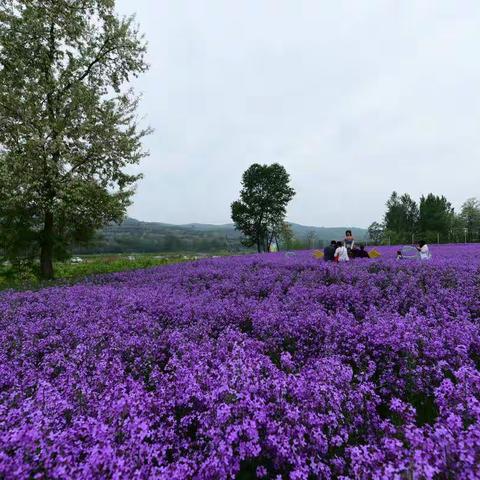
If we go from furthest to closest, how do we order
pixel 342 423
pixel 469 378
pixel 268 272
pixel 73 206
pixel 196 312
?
1. pixel 73 206
2. pixel 268 272
3. pixel 196 312
4. pixel 469 378
5. pixel 342 423

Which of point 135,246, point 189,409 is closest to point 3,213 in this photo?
point 189,409

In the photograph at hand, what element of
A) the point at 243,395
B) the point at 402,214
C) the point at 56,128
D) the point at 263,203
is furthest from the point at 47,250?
the point at 402,214

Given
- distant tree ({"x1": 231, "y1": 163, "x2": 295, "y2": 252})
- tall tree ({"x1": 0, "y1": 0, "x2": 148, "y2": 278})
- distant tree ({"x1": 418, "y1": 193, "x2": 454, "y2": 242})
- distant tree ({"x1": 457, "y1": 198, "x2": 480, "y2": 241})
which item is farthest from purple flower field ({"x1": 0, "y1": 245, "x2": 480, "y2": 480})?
distant tree ({"x1": 457, "y1": 198, "x2": 480, "y2": 241})

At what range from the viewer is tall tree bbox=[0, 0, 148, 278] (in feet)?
44.5

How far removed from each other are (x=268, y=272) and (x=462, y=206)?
4441 inches

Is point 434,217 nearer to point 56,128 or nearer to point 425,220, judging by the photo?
point 425,220

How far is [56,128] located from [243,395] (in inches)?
569

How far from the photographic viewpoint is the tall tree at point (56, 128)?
13578mm

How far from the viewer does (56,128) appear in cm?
1389

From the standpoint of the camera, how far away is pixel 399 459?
2.11 meters

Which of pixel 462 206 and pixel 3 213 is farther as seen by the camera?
pixel 462 206

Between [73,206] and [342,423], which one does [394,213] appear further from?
[342,423]

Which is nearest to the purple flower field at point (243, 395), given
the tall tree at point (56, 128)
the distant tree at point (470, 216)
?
the tall tree at point (56, 128)

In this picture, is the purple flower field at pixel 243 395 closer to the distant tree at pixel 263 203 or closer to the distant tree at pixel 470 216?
the distant tree at pixel 263 203
